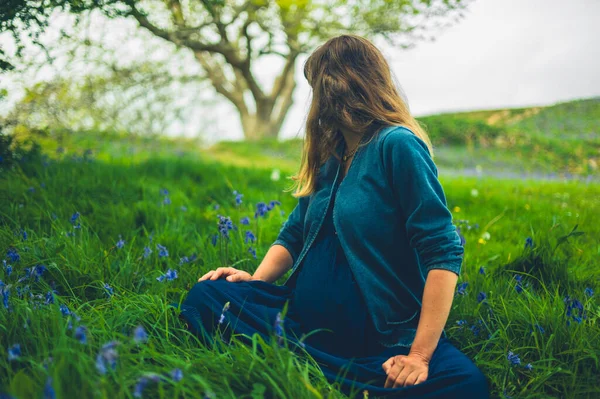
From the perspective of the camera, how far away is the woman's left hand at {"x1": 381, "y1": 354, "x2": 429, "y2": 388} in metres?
1.72

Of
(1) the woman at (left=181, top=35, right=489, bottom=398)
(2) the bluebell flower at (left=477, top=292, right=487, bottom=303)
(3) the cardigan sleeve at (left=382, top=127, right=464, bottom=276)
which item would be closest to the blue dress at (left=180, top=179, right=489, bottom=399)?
(1) the woman at (left=181, top=35, right=489, bottom=398)

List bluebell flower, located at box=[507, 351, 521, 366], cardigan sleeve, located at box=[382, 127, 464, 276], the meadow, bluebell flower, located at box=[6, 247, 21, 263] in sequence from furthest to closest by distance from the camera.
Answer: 1. bluebell flower, located at box=[6, 247, 21, 263]
2. bluebell flower, located at box=[507, 351, 521, 366]
3. cardigan sleeve, located at box=[382, 127, 464, 276]
4. the meadow

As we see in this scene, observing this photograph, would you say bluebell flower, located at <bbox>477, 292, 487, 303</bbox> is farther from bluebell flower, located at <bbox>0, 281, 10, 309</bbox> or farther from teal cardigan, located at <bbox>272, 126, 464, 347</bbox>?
bluebell flower, located at <bbox>0, 281, 10, 309</bbox>

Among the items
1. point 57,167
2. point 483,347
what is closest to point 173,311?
point 483,347

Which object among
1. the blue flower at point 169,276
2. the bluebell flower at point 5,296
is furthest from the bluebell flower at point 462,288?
the bluebell flower at point 5,296

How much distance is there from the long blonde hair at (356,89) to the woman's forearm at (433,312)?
0.61m

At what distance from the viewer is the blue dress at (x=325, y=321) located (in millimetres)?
1772

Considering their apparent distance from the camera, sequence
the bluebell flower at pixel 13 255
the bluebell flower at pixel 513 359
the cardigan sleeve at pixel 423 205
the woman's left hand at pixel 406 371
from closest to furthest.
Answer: the woman's left hand at pixel 406 371 < the cardigan sleeve at pixel 423 205 < the bluebell flower at pixel 513 359 < the bluebell flower at pixel 13 255

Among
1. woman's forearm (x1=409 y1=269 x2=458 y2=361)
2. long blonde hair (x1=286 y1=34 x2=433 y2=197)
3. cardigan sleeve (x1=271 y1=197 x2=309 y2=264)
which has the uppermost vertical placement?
long blonde hair (x1=286 y1=34 x2=433 y2=197)

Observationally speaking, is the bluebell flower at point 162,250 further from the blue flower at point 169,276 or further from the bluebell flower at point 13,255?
the bluebell flower at point 13,255

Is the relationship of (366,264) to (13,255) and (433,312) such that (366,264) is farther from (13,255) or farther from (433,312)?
(13,255)

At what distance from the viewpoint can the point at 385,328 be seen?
196cm

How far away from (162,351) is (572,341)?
177 centimetres

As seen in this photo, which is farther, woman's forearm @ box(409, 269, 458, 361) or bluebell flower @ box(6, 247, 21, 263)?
bluebell flower @ box(6, 247, 21, 263)
